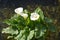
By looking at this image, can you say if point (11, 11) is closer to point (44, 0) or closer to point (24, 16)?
point (44, 0)

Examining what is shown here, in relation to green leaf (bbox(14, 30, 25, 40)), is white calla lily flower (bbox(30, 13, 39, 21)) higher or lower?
higher

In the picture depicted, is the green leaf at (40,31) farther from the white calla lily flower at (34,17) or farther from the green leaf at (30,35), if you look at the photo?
the white calla lily flower at (34,17)

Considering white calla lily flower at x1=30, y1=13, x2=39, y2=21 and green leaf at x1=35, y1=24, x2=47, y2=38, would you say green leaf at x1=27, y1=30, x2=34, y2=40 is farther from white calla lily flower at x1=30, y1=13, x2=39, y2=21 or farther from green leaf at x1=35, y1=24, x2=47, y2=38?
white calla lily flower at x1=30, y1=13, x2=39, y2=21

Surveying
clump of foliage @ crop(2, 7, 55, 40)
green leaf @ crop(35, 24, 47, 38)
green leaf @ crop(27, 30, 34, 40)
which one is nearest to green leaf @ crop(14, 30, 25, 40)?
clump of foliage @ crop(2, 7, 55, 40)

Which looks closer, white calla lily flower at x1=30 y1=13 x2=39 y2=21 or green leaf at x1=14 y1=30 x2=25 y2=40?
white calla lily flower at x1=30 y1=13 x2=39 y2=21

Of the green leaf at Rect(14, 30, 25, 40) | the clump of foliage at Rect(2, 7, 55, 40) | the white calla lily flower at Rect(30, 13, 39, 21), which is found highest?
the white calla lily flower at Rect(30, 13, 39, 21)

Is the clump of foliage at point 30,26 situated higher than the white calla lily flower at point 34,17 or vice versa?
the white calla lily flower at point 34,17

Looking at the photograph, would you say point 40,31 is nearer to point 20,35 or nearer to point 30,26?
point 30,26

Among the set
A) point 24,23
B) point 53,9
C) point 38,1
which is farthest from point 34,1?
point 24,23

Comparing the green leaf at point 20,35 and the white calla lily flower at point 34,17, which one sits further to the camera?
the green leaf at point 20,35

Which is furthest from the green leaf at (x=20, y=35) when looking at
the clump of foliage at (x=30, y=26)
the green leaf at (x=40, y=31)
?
the green leaf at (x=40, y=31)
